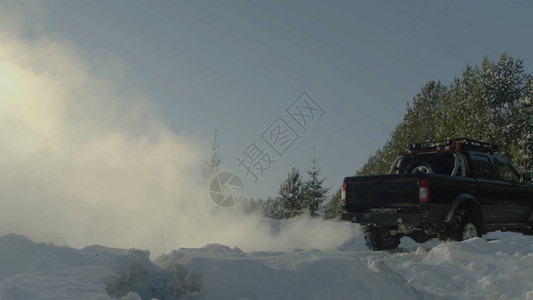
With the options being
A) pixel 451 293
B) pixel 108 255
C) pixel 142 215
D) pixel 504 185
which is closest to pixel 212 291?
pixel 108 255

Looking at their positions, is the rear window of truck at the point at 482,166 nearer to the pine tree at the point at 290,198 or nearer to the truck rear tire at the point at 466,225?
the truck rear tire at the point at 466,225

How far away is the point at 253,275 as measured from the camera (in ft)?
18.3

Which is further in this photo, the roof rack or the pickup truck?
the roof rack

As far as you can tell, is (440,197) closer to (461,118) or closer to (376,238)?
(376,238)

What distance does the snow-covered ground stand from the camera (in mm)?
5027

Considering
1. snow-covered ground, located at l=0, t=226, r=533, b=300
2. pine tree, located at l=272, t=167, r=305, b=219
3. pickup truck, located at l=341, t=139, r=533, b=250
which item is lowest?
snow-covered ground, located at l=0, t=226, r=533, b=300

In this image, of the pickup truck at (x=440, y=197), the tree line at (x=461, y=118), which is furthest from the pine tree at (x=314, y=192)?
the pickup truck at (x=440, y=197)

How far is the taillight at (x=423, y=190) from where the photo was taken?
314 inches

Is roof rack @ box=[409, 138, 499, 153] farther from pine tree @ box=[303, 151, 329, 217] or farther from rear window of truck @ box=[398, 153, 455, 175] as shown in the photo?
pine tree @ box=[303, 151, 329, 217]

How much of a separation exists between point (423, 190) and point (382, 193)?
920 millimetres

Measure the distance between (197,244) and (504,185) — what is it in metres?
9.14

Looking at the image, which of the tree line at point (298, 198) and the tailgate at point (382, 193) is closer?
the tailgate at point (382, 193)

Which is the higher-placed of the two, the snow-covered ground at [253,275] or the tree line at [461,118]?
the tree line at [461,118]

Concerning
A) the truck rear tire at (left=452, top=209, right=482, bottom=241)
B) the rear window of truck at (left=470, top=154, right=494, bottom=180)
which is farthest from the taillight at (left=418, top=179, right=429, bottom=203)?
the rear window of truck at (left=470, top=154, right=494, bottom=180)
